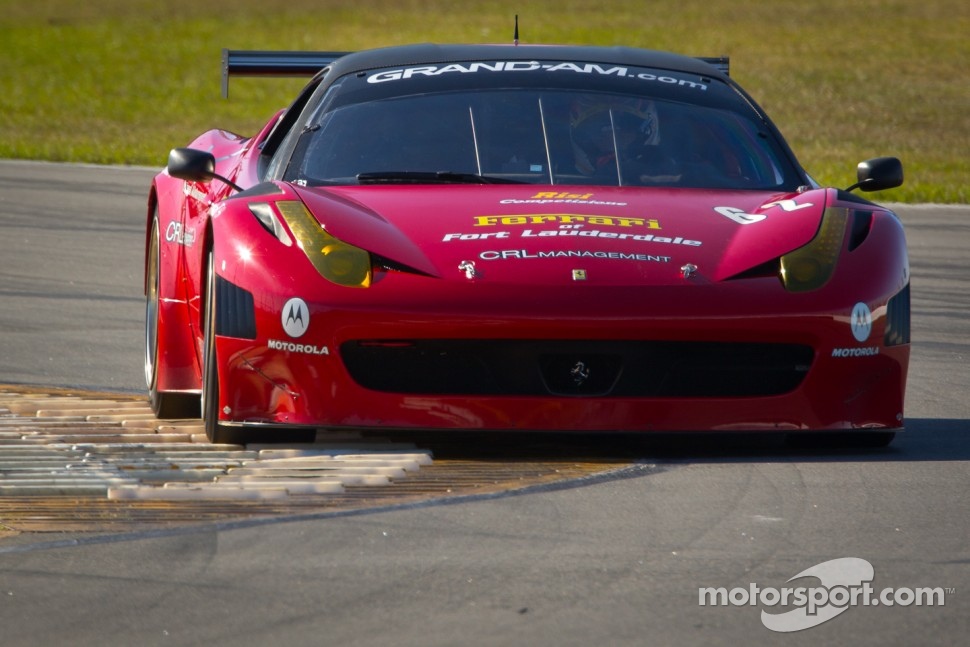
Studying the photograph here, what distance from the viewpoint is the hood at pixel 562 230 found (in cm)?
505

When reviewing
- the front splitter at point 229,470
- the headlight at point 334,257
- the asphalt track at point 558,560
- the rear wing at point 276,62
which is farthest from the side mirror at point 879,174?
the rear wing at point 276,62

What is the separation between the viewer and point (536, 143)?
605cm

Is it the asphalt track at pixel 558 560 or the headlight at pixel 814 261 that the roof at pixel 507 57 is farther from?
the asphalt track at pixel 558 560

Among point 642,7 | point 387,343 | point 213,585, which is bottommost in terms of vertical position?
point 213,585

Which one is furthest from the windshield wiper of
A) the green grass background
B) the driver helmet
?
the green grass background

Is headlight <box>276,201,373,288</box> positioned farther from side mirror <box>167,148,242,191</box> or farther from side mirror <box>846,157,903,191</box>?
side mirror <box>846,157,903,191</box>

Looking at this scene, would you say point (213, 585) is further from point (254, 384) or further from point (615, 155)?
point (615, 155)

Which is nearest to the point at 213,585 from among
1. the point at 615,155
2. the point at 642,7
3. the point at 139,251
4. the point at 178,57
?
the point at 615,155

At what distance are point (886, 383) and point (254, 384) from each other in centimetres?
178

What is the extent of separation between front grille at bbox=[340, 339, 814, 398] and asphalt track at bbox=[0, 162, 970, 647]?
241mm

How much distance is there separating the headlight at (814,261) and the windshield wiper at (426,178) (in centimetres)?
102

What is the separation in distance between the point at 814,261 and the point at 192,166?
201 cm

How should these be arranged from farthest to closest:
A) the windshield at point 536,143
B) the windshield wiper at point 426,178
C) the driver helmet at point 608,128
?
1. the driver helmet at point 608,128
2. the windshield at point 536,143
3. the windshield wiper at point 426,178

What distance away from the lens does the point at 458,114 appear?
614 centimetres
